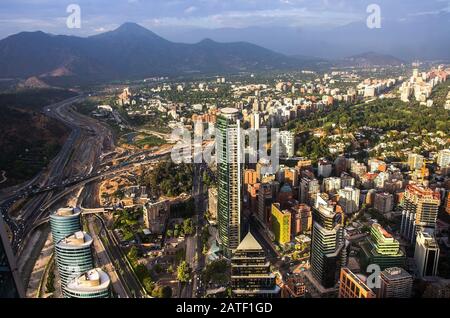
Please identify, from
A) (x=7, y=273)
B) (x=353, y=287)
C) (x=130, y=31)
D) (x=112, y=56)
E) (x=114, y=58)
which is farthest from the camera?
(x=114, y=58)

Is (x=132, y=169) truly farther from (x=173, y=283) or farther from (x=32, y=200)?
(x=173, y=283)

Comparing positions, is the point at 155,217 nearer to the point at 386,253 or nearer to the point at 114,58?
the point at 386,253

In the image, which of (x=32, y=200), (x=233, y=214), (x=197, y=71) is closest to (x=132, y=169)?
(x=32, y=200)

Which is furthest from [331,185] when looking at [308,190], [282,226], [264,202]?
[282,226]

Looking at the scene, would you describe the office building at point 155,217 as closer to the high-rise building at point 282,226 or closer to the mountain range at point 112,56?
the high-rise building at point 282,226

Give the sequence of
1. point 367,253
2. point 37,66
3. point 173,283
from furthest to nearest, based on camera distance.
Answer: point 37,66
point 367,253
point 173,283
